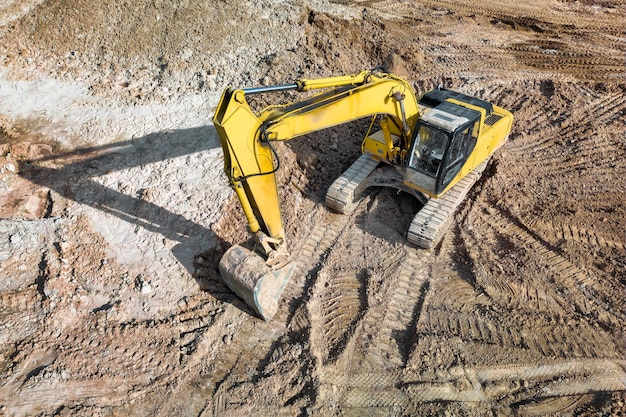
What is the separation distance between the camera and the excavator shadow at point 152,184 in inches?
283

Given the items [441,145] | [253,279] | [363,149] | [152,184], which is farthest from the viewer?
[363,149]

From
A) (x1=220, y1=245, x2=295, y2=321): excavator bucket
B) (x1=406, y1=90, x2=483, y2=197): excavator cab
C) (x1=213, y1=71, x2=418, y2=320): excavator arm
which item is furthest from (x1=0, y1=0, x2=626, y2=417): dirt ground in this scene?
(x1=406, y1=90, x2=483, y2=197): excavator cab

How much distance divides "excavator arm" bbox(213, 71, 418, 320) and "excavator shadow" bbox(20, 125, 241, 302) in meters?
0.70

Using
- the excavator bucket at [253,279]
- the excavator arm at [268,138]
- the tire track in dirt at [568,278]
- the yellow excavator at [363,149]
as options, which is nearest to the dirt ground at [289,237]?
the tire track in dirt at [568,278]

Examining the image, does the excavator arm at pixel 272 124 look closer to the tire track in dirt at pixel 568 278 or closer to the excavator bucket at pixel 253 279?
the excavator bucket at pixel 253 279

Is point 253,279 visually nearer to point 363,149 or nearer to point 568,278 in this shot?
point 363,149

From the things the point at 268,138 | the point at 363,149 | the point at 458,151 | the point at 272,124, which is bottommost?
the point at 363,149

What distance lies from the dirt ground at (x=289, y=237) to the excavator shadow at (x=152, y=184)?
0.04m

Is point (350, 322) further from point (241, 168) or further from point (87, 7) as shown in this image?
point (87, 7)

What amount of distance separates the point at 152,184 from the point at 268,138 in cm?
339

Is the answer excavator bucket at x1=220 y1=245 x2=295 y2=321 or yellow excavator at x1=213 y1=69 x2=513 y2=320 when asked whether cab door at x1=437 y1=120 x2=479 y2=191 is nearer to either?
yellow excavator at x1=213 y1=69 x2=513 y2=320

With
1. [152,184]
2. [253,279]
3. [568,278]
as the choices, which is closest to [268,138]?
[253,279]

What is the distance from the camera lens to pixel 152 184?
25.7 feet

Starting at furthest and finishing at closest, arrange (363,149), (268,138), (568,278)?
1. (363,149)
2. (568,278)
3. (268,138)
